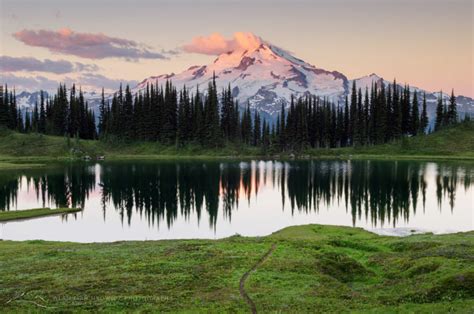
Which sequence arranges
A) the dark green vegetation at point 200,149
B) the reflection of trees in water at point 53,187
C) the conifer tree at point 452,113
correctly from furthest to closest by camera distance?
1. the conifer tree at point 452,113
2. the dark green vegetation at point 200,149
3. the reflection of trees in water at point 53,187

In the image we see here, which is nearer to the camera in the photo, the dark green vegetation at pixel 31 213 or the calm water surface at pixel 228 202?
the calm water surface at pixel 228 202

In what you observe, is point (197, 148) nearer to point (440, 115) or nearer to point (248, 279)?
point (440, 115)

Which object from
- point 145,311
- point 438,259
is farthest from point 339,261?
point 145,311

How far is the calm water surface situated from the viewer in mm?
53906

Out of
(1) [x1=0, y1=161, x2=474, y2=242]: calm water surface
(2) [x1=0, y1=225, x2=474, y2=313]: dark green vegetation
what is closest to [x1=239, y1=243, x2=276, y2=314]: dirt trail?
(2) [x1=0, y1=225, x2=474, y2=313]: dark green vegetation

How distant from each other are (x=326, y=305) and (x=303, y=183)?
248 ft

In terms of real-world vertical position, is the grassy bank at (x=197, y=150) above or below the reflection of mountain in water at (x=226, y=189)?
above

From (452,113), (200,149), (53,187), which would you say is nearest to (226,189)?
(53,187)

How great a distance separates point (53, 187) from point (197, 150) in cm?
10506

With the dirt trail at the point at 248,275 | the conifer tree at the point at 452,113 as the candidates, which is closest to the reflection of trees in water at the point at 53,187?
the dirt trail at the point at 248,275

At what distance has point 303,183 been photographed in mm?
96375

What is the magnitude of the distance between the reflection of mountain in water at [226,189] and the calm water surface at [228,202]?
170 mm

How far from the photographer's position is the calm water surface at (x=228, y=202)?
53.9 metres

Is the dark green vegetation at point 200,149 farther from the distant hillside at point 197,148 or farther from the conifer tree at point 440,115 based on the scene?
the conifer tree at point 440,115
